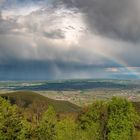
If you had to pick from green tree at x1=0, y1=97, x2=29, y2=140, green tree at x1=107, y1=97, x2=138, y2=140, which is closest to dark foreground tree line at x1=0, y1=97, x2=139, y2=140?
green tree at x1=107, y1=97, x2=138, y2=140

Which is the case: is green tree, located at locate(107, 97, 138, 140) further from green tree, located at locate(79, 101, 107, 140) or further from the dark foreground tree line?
green tree, located at locate(79, 101, 107, 140)

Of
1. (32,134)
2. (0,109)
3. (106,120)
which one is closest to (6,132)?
(32,134)

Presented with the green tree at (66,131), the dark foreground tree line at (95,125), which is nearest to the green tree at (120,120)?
the dark foreground tree line at (95,125)

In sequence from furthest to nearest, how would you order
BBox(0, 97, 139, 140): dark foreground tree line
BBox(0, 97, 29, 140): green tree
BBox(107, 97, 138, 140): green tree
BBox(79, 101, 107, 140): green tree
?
BBox(79, 101, 107, 140): green tree → BBox(107, 97, 138, 140): green tree → BBox(0, 97, 139, 140): dark foreground tree line → BBox(0, 97, 29, 140): green tree

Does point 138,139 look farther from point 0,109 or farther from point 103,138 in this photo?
point 0,109

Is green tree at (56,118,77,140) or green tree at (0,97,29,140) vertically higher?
green tree at (0,97,29,140)

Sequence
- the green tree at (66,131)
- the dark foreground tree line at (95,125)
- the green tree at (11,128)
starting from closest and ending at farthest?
1. the green tree at (11,128)
2. the dark foreground tree line at (95,125)
3. the green tree at (66,131)

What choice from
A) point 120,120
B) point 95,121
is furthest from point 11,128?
point 120,120

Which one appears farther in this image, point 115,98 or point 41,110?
point 41,110

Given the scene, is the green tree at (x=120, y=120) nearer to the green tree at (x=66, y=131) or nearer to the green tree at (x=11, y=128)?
the green tree at (x=66, y=131)
